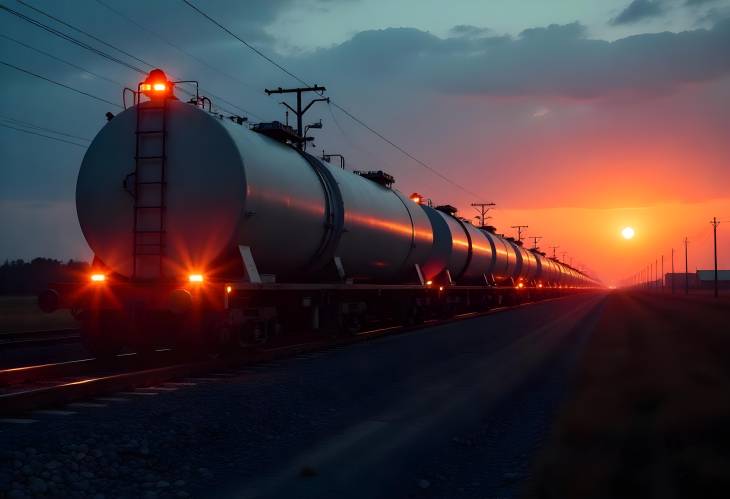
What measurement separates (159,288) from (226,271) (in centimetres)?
123

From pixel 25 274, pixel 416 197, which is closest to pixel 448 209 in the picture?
pixel 416 197

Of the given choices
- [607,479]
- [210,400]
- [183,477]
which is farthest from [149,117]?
[607,479]

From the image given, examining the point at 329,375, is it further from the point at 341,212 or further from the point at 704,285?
the point at 704,285

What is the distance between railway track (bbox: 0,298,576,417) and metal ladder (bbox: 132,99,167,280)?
1.67 m

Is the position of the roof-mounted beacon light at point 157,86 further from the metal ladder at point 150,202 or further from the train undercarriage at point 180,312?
the train undercarriage at point 180,312

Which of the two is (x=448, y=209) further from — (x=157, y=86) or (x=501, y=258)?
(x=157, y=86)

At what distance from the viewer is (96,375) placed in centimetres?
1034

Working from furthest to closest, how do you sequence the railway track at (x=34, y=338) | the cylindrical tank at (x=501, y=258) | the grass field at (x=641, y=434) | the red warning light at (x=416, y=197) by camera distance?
the cylindrical tank at (x=501, y=258) < the red warning light at (x=416, y=197) < the railway track at (x=34, y=338) < the grass field at (x=641, y=434)

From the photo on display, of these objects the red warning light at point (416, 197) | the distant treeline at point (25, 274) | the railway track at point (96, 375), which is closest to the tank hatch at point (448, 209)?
the red warning light at point (416, 197)

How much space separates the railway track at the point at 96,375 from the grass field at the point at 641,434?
5.61 metres

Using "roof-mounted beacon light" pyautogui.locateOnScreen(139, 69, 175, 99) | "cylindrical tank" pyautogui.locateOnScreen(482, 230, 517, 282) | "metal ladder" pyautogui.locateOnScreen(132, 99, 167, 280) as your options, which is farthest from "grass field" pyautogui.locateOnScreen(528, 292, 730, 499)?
"cylindrical tank" pyautogui.locateOnScreen(482, 230, 517, 282)

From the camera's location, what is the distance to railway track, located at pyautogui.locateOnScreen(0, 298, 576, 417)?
762 cm

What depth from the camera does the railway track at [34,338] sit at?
1485 cm

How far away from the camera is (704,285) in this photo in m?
198
